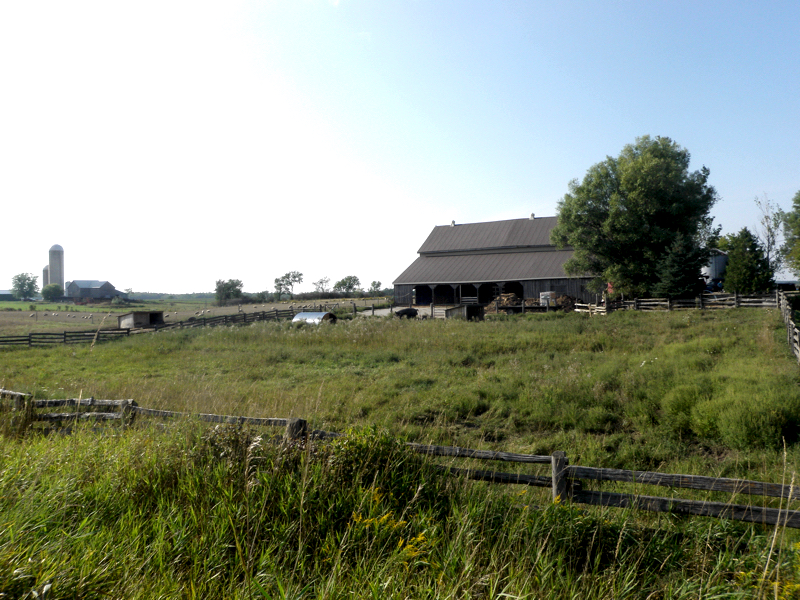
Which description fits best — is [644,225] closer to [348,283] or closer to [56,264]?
[348,283]

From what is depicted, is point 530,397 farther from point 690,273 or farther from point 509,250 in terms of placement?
point 509,250

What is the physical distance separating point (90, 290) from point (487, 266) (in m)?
96.6

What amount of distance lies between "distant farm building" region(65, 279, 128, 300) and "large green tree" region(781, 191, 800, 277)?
116770 mm

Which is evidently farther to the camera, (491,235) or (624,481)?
(491,235)

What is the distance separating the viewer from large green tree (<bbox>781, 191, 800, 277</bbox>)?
59.6 meters

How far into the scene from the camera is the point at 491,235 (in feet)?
169

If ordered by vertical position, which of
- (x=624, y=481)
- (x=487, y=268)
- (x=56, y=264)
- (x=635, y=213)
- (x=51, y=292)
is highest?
(x=56, y=264)

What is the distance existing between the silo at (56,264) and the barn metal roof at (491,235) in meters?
122

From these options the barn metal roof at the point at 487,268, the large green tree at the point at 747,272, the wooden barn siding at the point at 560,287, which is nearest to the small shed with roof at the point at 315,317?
the barn metal roof at the point at 487,268

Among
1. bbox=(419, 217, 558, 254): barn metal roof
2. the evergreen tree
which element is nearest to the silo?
bbox=(419, 217, 558, 254): barn metal roof

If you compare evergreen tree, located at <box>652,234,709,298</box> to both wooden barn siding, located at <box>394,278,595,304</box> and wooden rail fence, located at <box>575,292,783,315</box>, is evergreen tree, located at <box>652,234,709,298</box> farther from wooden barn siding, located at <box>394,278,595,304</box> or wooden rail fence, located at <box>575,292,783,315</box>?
wooden barn siding, located at <box>394,278,595,304</box>

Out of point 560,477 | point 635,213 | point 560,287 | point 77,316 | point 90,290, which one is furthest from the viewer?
point 90,290

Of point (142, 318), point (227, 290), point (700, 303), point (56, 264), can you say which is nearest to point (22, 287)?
point (56, 264)

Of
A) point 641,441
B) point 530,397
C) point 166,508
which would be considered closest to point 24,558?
point 166,508
